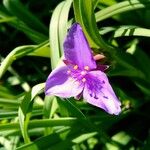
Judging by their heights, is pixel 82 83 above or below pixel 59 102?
above

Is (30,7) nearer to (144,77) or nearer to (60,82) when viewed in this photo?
(144,77)

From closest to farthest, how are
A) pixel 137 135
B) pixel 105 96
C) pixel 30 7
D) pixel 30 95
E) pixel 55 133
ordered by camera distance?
pixel 105 96, pixel 30 95, pixel 55 133, pixel 137 135, pixel 30 7

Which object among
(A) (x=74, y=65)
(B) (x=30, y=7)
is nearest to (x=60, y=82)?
(A) (x=74, y=65)

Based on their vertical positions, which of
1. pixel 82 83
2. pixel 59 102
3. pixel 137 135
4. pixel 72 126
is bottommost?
pixel 137 135

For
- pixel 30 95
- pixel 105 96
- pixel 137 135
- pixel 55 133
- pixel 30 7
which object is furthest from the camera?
pixel 30 7

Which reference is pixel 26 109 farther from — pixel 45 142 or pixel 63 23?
pixel 63 23

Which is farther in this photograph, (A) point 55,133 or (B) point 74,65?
(A) point 55,133
